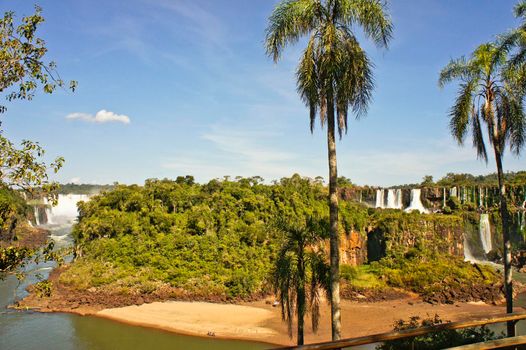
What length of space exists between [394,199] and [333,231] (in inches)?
2339

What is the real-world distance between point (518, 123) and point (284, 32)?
10264mm

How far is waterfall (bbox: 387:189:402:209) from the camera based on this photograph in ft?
221

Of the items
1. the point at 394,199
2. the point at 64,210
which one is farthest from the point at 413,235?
the point at 64,210

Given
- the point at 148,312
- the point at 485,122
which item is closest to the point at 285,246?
the point at 485,122

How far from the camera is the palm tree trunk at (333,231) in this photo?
1133 centimetres

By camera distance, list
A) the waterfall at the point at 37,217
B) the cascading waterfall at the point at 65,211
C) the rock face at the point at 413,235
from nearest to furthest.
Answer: the rock face at the point at 413,235 → the waterfall at the point at 37,217 → the cascading waterfall at the point at 65,211

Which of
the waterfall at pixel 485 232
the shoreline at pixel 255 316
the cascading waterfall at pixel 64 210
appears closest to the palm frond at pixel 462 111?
the shoreline at pixel 255 316

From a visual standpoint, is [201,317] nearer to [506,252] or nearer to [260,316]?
[260,316]

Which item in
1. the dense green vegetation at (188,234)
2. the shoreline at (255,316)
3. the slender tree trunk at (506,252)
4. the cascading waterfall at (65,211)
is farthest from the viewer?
the cascading waterfall at (65,211)

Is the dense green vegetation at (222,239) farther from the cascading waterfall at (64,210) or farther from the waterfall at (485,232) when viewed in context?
the cascading waterfall at (64,210)

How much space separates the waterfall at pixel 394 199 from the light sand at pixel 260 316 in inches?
1216

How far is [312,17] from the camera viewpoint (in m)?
11.9

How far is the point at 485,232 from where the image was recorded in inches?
2329

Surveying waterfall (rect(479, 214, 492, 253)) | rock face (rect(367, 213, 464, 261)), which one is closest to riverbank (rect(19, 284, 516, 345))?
rock face (rect(367, 213, 464, 261))
